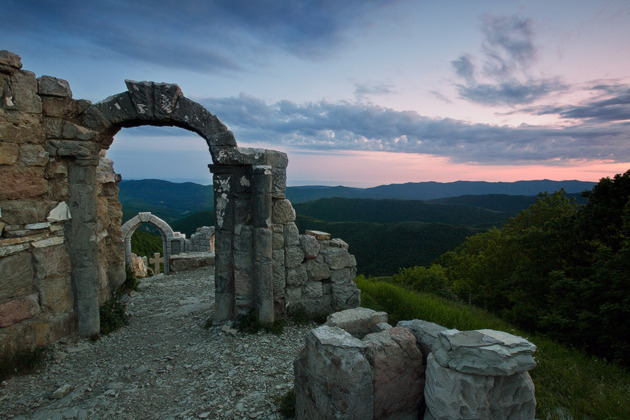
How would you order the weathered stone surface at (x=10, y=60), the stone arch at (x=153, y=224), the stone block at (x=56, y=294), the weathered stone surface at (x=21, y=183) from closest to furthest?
the weathered stone surface at (x=10, y=60) → the weathered stone surface at (x=21, y=183) → the stone block at (x=56, y=294) → the stone arch at (x=153, y=224)

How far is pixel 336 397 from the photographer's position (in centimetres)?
289

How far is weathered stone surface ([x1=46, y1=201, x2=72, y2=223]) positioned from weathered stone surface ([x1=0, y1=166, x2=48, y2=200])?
29 centimetres

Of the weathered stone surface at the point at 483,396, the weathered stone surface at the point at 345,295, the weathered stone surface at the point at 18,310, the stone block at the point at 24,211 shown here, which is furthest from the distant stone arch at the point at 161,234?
the weathered stone surface at the point at 483,396

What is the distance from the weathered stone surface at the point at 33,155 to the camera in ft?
15.7

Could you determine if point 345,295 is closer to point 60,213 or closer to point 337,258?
point 337,258

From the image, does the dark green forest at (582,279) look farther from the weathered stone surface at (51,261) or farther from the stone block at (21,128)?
the stone block at (21,128)

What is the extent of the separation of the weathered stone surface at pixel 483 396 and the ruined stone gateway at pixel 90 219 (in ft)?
12.0

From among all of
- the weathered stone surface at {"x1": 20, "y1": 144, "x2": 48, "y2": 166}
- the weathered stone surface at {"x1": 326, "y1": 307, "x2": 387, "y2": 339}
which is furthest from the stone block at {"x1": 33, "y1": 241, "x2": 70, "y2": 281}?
the weathered stone surface at {"x1": 326, "y1": 307, "x2": 387, "y2": 339}

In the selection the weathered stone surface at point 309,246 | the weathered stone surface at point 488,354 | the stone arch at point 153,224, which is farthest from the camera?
the stone arch at point 153,224

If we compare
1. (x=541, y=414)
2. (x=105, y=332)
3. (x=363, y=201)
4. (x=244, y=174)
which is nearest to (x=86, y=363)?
(x=105, y=332)

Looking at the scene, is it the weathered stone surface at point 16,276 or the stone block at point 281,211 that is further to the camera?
the stone block at point 281,211

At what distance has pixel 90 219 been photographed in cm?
539

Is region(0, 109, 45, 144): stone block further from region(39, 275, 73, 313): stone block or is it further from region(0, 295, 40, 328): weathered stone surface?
region(0, 295, 40, 328): weathered stone surface

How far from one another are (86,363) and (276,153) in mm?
4459
